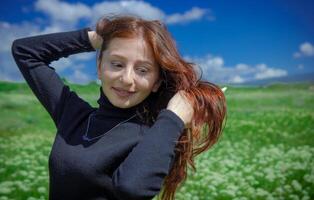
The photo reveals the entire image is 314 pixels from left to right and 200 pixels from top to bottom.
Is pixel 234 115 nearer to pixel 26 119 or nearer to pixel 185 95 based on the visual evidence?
pixel 26 119

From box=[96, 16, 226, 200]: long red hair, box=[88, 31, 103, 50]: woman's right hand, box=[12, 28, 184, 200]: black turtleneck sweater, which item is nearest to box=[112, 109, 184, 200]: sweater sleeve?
box=[12, 28, 184, 200]: black turtleneck sweater

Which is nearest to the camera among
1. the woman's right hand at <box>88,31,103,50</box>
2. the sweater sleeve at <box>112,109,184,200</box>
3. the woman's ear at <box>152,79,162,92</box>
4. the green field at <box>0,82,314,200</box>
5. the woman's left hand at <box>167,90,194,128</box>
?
the sweater sleeve at <box>112,109,184,200</box>

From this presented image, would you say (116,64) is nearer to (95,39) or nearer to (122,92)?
(122,92)

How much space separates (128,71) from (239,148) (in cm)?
522

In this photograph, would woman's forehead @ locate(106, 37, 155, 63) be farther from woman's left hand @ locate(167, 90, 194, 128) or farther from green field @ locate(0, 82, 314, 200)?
green field @ locate(0, 82, 314, 200)

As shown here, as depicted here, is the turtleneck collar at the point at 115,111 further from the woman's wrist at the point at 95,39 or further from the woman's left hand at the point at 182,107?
the woman's wrist at the point at 95,39

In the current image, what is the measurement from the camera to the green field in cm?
424

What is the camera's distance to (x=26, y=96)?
9062 mm

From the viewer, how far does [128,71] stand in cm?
146

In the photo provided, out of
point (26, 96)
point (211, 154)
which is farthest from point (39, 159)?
point (26, 96)

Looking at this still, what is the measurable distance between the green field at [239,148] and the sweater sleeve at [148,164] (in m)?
1.21

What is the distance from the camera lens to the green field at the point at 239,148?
424 centimetres

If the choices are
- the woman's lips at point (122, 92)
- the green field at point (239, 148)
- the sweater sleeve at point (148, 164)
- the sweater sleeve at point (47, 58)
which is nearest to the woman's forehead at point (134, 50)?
the woman's lips at point (122, 92)

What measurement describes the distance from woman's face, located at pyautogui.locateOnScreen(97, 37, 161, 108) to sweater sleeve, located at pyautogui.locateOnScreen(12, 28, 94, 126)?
279mm
